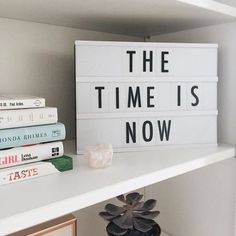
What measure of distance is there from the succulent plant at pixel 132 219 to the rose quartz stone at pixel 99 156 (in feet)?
0.79

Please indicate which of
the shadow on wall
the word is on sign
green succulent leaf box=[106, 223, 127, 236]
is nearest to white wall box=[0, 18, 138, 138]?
the shadow on wall

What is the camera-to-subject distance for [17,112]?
495 mm

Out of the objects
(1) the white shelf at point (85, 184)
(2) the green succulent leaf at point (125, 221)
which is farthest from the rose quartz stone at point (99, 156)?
(2) the green succulent leaf at point (125, 221)

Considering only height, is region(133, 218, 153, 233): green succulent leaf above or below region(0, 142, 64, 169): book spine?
below

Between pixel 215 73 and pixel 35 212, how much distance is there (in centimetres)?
54

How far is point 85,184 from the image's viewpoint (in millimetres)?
472

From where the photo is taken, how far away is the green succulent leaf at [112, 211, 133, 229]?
72 cm

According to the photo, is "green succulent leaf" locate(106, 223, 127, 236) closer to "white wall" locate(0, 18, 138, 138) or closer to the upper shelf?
"white wall" locate(0, 18, 138, 138)

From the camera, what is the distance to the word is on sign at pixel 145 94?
65cm

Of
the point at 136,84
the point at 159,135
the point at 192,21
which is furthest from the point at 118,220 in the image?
the point at 192,21

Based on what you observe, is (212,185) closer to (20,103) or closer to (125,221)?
(125,221)

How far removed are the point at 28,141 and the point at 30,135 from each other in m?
0.01

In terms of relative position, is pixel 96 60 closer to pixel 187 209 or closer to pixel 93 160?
pixel 93 160

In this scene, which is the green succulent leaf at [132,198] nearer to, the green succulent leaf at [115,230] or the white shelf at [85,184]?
the green succulent leaf at [115,230]
